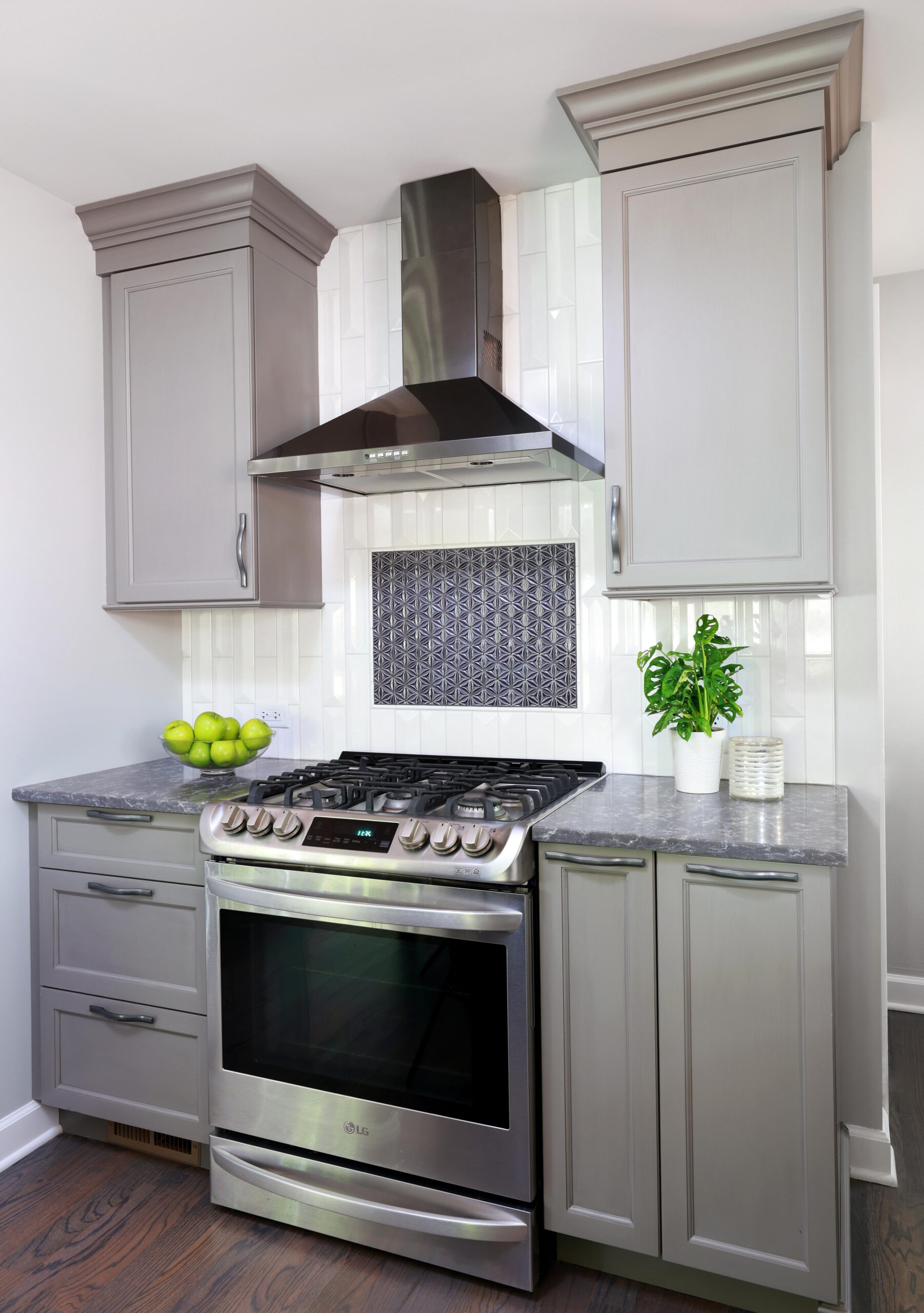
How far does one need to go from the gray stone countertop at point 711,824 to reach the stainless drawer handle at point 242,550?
43.3 inches

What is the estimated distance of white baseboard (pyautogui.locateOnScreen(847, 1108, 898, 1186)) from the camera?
213cm

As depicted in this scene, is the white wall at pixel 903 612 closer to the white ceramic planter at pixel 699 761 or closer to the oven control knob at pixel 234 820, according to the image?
the white ceramic planter at pixel 699 761

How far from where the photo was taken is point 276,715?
2.80 meters

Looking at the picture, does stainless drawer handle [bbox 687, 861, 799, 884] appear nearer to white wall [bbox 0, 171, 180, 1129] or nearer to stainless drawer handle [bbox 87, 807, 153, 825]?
stainless drawer handle [bbox 87, 807, 153, 825]

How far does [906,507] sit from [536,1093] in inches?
88.9

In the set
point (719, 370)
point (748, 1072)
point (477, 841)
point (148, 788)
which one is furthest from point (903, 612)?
point (148, 788)

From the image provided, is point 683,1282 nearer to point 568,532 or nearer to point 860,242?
point 568,532

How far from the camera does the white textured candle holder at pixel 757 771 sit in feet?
6.57

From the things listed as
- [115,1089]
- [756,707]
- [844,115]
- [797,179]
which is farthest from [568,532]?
[115,1089]

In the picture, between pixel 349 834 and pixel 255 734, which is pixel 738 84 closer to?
pixel 349 834

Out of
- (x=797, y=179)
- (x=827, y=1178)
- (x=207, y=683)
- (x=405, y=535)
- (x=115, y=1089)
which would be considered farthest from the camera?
(x=207, y=683)

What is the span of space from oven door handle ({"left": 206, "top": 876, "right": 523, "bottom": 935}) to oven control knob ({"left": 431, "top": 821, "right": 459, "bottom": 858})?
0.10 m

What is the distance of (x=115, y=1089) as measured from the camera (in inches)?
89.2

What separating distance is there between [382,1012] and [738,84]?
2171 millimetres
